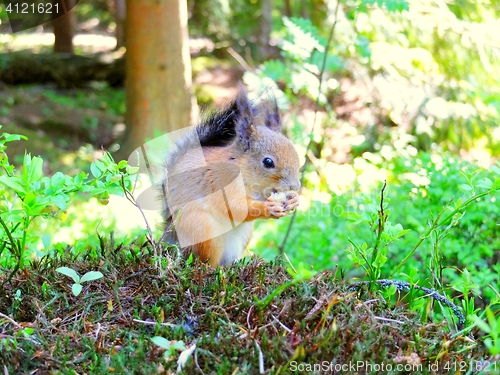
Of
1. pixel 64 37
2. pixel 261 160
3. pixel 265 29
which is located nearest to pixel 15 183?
pixel 261 160

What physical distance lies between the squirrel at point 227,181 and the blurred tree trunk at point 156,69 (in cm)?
351

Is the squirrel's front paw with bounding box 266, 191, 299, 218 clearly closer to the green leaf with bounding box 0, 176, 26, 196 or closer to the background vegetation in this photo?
the background vegetation

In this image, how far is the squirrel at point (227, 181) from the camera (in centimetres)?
226

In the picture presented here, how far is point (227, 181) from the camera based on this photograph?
8.00 feet

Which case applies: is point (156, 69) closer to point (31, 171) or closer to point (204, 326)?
point (31, 171)

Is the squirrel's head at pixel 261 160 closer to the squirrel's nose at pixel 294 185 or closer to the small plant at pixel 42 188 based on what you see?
the squirrel's nose at pixel 294 185

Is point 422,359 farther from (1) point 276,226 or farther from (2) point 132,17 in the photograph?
(2) point 132,17

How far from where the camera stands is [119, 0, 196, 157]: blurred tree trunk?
226 inches

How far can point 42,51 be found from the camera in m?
11.6

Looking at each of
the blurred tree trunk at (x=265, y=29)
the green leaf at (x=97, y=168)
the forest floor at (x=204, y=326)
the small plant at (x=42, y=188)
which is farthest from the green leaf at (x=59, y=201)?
the blurred tree trunk at (x=265, y=29)

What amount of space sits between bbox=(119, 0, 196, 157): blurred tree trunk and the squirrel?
138 inches

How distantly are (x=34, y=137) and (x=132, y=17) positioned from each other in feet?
9.34

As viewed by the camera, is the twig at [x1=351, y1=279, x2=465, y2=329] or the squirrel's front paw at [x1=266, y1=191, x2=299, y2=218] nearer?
the twig at [x1=351, y1=279, x2=465, y2=329]

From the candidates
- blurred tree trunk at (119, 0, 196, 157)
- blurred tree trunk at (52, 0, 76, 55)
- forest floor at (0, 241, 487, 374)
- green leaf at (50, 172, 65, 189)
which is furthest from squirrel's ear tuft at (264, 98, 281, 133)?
blurred tree trunk at (52, 0, 76, 55)
